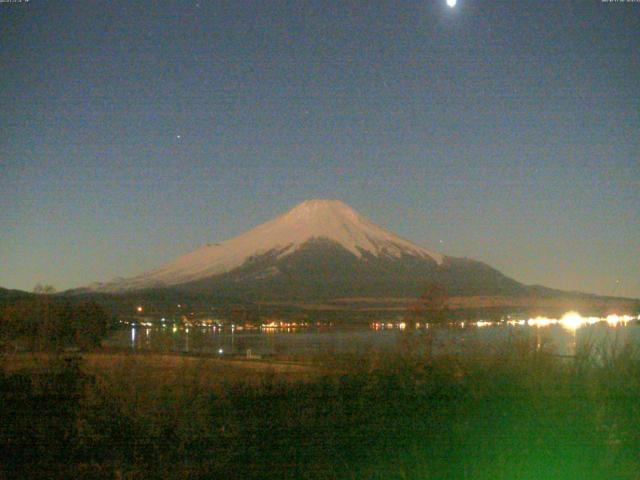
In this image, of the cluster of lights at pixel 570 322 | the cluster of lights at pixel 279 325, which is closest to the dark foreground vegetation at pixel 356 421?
the cluster of lights at pixel 570 322

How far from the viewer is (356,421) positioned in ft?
30.7

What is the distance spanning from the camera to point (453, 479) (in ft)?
23.7

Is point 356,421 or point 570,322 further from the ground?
point 570,322

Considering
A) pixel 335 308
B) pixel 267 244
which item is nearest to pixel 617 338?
pixel 335 308

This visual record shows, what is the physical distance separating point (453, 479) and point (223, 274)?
71.2 meters

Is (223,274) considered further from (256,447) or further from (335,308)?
(256,447)

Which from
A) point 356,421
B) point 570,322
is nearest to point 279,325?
point 570,322

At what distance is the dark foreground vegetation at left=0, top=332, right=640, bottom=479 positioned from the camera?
7.68 meters

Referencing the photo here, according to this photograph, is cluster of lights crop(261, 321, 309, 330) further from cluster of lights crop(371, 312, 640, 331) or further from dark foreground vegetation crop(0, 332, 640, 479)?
dark foreground vegetation crop(0, 332, 640, 479)

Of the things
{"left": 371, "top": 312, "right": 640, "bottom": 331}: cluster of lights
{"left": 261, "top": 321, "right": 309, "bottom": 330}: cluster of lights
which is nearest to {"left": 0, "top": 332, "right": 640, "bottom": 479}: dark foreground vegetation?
{"left": 371, "top": 312, "right": 640, "bottom": 331}: cluster of lights

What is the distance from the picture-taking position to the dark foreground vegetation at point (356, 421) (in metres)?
A: 7.68

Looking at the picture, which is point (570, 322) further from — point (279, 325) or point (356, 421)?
point (279, 325)

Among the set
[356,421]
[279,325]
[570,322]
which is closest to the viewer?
[356,421]

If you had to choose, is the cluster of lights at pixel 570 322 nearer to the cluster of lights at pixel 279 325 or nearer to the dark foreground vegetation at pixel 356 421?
the dark foreground vegetation at pixel 356 421
